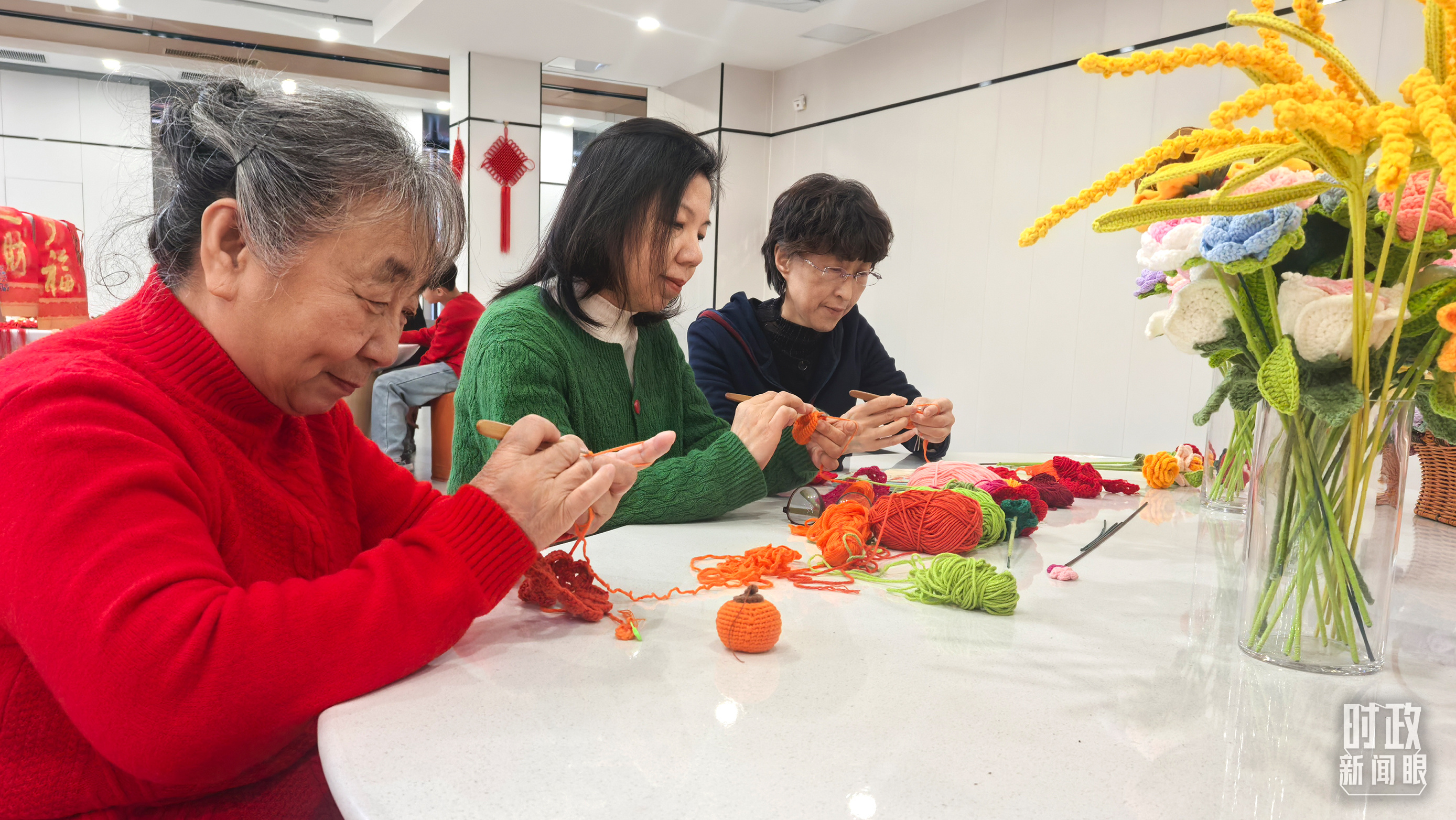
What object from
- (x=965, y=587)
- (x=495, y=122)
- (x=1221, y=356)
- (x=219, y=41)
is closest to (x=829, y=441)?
(x=965, y=587)

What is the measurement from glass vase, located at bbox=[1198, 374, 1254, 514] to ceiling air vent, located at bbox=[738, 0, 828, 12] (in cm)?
342

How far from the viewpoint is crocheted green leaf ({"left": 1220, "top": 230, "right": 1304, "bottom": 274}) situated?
0.79 meters

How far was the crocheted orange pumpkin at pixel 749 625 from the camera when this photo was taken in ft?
2.69

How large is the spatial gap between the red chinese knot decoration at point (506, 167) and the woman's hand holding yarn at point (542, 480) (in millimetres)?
5534

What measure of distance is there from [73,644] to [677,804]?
1.39 ft

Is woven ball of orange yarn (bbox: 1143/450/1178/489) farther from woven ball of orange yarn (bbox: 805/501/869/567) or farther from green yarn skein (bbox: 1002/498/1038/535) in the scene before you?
woven ball of orange yarn (bbox: 805/501/869/567)

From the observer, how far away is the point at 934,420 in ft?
6.50

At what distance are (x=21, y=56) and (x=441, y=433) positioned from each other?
5.02m

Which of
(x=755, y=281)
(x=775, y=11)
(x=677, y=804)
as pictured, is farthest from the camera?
(x=755, y=281)

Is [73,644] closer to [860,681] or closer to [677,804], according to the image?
[677,804]

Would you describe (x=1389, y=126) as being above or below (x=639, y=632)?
above

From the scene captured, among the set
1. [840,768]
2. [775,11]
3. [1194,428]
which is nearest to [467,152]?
[775,11]

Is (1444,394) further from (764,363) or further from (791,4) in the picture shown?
(791,4)

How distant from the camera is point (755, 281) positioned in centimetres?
593
